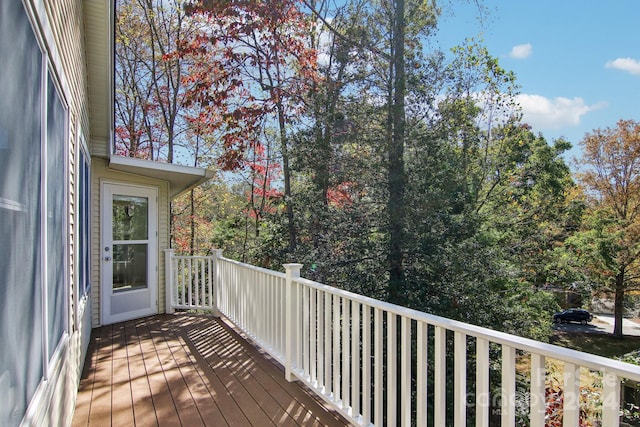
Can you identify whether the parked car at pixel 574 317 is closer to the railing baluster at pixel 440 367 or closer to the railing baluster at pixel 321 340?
the railing baluster at pixel 321 340

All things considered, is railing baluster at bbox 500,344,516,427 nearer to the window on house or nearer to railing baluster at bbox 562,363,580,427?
railing baluster at bbox 562,363,580,427

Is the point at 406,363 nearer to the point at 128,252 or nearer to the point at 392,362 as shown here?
the point at 392,362

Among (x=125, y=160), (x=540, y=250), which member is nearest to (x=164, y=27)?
(x=125, y=160)

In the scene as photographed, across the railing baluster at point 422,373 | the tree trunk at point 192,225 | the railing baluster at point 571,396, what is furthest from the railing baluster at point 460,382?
the tree trunk at point 192,225

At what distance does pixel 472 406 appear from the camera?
4.54m

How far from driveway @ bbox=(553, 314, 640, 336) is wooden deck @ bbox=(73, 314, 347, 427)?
1690 cm

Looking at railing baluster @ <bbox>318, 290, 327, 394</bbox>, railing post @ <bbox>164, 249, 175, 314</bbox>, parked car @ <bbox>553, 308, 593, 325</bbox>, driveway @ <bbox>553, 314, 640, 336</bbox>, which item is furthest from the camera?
parked car @ <bbox>553, 308, 593, 325</bbox>

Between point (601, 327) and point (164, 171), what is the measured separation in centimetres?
2103

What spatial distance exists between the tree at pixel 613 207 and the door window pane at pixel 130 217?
12.8 metres

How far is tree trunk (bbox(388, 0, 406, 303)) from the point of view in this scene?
594 cm

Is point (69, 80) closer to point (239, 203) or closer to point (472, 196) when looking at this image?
point (472, 196)

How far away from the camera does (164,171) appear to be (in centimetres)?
511

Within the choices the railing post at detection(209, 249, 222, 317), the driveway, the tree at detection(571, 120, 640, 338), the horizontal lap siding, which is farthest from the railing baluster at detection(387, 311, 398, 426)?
the driveway

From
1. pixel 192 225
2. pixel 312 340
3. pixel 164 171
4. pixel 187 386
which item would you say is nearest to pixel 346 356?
pixel 312 340
